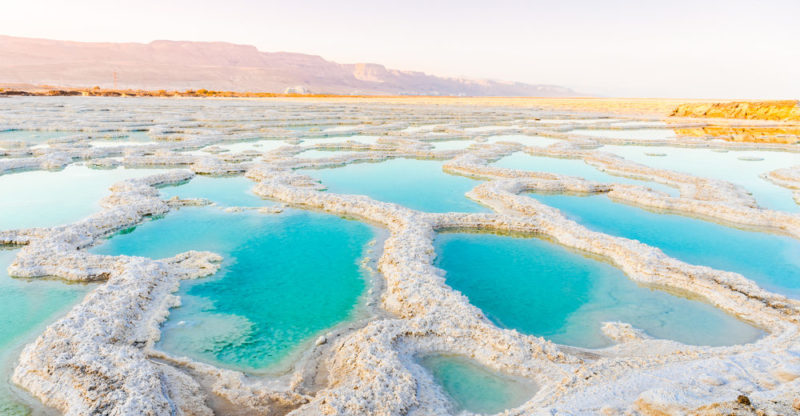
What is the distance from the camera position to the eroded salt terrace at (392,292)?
4340mm

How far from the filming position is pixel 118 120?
29.3 m

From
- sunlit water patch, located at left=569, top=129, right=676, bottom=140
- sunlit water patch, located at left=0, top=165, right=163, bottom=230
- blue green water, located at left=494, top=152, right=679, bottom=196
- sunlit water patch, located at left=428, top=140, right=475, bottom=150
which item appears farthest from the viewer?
sunlit water patch, located at left=569, top=129, right=676, bottom=140

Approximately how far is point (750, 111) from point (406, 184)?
1864 inches

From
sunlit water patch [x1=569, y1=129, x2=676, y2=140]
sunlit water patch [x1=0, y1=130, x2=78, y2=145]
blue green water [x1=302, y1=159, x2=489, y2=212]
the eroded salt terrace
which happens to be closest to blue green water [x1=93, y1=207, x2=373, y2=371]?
the eroded salt terrace

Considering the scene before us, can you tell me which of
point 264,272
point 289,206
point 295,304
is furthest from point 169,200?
point 295,304

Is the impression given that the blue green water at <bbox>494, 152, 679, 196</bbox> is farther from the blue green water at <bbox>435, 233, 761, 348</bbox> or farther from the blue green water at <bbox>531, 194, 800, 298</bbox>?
the blue green water at <bbox>435, 233, 761, 348</bbox>

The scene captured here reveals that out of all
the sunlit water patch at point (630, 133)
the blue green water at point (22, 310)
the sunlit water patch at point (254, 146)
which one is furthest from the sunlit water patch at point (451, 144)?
the blue green water at point (22, 310)

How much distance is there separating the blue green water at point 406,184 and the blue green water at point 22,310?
739 centimetres

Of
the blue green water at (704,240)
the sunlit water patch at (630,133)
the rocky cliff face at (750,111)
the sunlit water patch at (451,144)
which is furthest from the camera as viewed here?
the rocky cliff face at (750,111)

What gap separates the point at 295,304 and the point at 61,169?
45.7 ft

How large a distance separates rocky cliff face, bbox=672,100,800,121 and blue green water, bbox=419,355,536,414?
51904 mm

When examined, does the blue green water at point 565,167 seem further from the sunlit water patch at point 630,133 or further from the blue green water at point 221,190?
the sunlit water patch at point 630,133

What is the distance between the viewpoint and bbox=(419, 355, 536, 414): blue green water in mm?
4359

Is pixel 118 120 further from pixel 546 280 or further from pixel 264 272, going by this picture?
pixel 546 280
